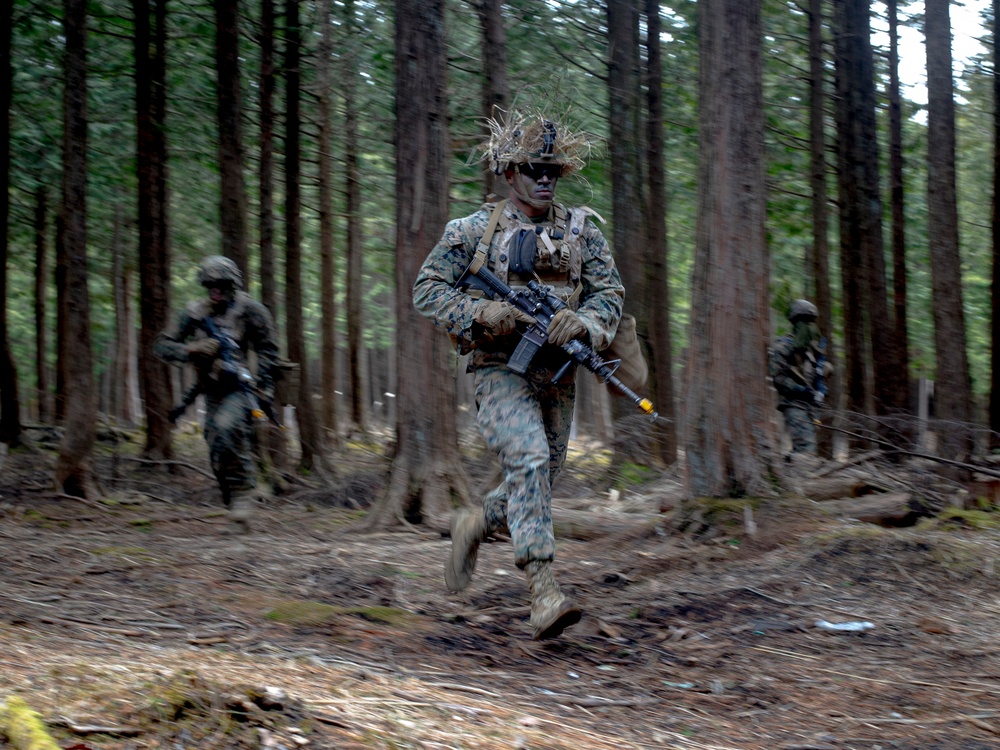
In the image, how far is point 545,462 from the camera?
5.32 m

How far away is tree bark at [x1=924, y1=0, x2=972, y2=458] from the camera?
1164cm

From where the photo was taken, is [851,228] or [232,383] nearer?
[232,383]

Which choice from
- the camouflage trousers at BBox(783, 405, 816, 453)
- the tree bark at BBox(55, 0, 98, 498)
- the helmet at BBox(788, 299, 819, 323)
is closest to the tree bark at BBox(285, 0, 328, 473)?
the tree bark at BBox(55, 0, 98, 498)

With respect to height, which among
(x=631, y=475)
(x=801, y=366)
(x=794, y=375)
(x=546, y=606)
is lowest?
(x=546, y=606)

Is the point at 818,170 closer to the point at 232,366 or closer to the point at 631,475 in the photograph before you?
the point at 631,475

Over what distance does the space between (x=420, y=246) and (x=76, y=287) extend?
12.2ft

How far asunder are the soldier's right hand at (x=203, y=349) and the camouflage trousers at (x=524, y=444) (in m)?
4.25

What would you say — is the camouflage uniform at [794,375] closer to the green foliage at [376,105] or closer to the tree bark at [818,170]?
the tree bark at [818,170]

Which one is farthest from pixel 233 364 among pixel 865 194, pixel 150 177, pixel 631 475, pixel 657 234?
pixel 865 194

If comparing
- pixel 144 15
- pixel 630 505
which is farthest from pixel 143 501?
pixel 144 15

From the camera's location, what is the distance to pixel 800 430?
14.9 meters

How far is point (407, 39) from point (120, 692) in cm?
709

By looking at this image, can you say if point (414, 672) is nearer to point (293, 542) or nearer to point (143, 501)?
point (293, 542)

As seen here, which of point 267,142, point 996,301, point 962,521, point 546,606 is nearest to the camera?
point 546,606
